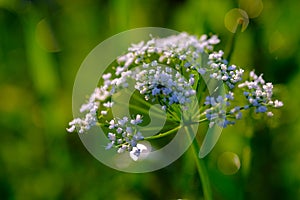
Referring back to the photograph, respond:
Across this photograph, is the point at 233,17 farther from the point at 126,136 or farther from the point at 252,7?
the point at 126,136

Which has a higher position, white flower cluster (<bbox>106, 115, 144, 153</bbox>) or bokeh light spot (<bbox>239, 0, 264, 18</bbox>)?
bokeh light spot (<bbox>239, 0, 264, 18</bbox>)

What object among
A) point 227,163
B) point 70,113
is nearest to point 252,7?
point 227,163

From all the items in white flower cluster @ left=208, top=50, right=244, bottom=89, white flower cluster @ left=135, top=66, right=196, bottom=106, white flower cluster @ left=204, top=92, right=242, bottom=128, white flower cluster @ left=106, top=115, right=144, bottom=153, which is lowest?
white flower cluster @ left=106, top=115, right=144, bottom=153

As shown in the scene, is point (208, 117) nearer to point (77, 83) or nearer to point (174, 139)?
point (174, 139)

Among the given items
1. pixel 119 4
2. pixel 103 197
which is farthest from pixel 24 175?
pixel 119 4

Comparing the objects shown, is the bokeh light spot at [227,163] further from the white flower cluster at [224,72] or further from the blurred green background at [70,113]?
the white flower cluster at [224,72]

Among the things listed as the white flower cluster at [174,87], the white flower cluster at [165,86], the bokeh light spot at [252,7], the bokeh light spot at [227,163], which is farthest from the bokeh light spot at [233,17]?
the white flower cluster at [165,86]

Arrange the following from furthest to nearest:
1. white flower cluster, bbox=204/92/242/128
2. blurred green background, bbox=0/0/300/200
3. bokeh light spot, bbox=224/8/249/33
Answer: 1. bokeh light spot, bbox=224/8/249/33
2. blurred green background, bbox=0/0/300/200
3. white flower cluster, bbox=204/92/242/128

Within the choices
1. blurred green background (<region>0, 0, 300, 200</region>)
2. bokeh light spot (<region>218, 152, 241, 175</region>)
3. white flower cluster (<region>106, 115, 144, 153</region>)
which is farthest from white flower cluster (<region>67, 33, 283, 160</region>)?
bokeh light spot (<region>218, 152, 241, 175</region>)

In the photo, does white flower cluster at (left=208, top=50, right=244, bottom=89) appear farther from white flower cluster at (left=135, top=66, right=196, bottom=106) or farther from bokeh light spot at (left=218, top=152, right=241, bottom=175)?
bokeh light spot at (left=218, top=152, right=241, bottom=175)
